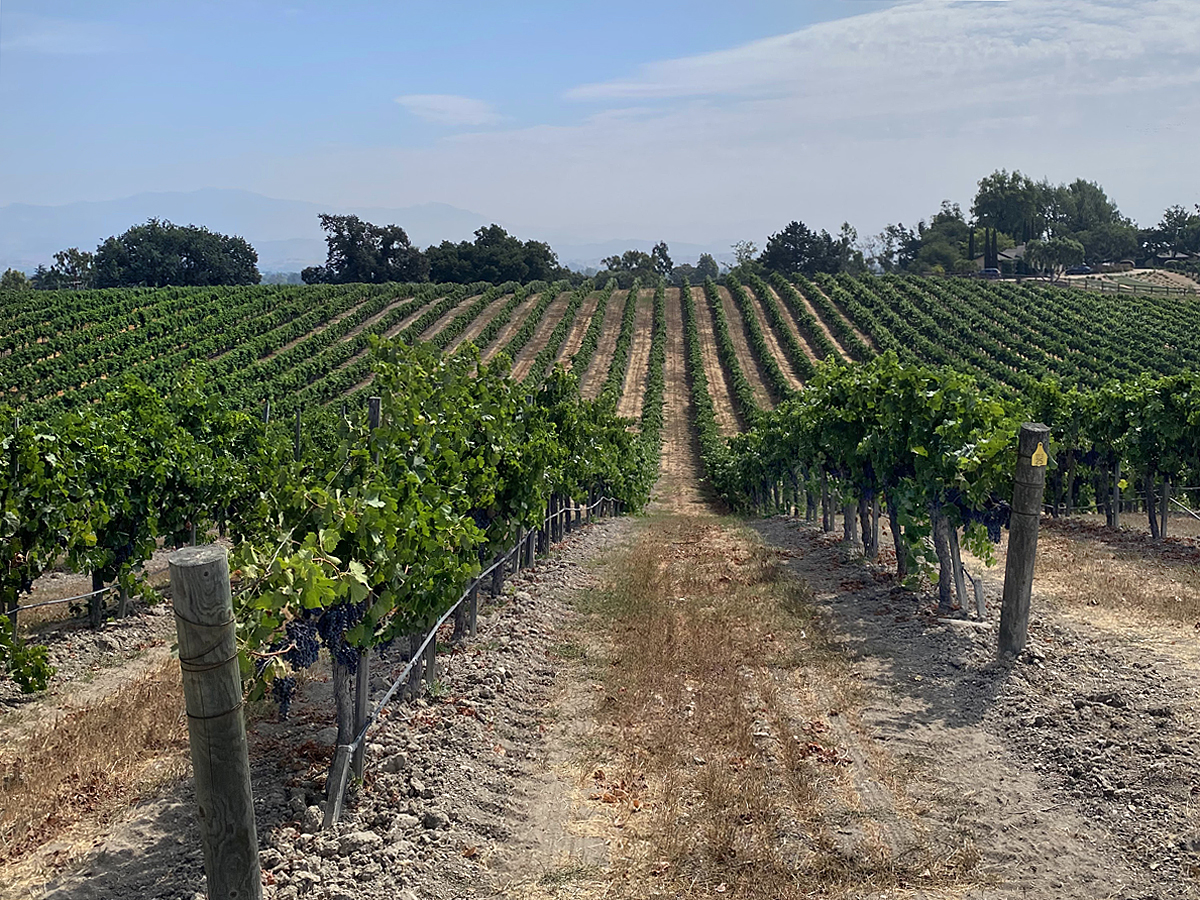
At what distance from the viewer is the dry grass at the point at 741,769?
607 cm

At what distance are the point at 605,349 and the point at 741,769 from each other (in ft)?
218

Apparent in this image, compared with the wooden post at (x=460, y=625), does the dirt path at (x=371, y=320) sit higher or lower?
higher

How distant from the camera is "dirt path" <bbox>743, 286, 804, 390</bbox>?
62.8 m

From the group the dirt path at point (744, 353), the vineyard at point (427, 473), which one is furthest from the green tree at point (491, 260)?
the vineyard at point (427, 473)

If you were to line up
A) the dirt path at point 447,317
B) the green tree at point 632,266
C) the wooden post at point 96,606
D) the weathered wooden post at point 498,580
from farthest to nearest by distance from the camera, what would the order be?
the green tree at point 632,266
the dirt path at point 447,317
the weathered wooden post at point 498,580
the wooden post at point 96,606

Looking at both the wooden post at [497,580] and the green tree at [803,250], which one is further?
the green tree at [803,250]

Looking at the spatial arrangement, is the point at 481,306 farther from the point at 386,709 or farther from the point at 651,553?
the point at 386,709

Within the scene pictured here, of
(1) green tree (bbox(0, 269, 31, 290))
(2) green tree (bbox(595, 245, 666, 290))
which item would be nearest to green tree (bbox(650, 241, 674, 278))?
(2) green tree (bbox(595, 245, 666, 290))

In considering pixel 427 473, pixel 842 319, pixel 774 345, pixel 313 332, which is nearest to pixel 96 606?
pixel 427 473

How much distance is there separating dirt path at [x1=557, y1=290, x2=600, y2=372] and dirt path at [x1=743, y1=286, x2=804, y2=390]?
14293 mm

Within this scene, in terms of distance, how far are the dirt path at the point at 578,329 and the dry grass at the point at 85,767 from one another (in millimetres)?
53820

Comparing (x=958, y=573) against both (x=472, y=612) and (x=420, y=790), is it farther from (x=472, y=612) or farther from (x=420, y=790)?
(x=420, y=790)

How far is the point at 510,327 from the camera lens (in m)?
76.8

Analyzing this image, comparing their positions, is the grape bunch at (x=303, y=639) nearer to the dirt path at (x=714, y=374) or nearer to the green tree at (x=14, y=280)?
the dirt path at (x=714, y=374)
